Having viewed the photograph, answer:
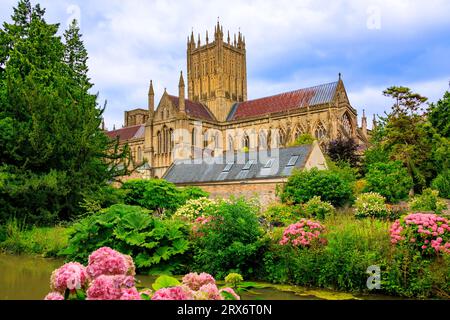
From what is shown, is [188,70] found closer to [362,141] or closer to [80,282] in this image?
[362,141]

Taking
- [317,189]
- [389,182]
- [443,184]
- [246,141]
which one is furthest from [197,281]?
[246,141]

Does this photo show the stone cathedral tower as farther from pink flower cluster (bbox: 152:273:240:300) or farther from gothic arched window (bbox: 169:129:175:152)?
pink flower cluster (bbox: 152:273:240:300)

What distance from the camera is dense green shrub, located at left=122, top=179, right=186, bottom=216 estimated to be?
2358cm

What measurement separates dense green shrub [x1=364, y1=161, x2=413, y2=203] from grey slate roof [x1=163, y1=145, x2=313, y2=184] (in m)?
4.52

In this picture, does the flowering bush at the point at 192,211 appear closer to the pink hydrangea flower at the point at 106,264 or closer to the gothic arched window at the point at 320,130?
the pink hydrangea flower at the point at 106,264

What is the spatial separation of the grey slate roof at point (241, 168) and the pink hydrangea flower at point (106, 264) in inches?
874

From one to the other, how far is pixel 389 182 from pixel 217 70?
5223 centimetres

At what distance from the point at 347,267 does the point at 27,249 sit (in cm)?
1166

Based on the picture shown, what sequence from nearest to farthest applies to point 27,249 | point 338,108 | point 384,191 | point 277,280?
point 277,280, point 27,249, point 384,191, point 338,108

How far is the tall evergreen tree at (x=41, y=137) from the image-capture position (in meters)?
18.3

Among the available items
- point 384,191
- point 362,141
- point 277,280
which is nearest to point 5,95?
point 277,280

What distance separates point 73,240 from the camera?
13.0 metres

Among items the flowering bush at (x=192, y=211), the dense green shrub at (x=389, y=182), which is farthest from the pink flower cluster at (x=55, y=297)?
the dense green shrub at (x=389, y=182)

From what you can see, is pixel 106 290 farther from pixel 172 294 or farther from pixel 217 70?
pixel 217 70
